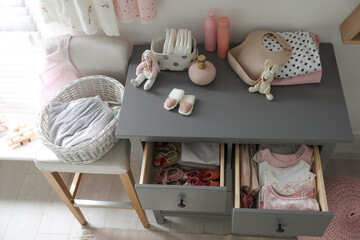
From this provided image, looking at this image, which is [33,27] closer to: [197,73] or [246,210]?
[197,73]

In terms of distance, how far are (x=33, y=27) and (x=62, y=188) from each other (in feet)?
2.38

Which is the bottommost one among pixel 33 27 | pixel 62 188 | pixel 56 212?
pixel 56 212

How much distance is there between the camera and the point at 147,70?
141cm

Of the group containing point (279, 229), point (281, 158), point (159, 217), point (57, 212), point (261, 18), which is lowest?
point (57, 212)

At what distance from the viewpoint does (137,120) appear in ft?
4.33

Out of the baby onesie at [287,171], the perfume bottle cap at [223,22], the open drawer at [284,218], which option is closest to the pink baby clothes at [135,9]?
the perfume bottle cap at [223,22]

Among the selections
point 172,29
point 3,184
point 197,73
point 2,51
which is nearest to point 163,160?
point 197,73

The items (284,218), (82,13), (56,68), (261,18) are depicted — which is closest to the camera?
(284,218)

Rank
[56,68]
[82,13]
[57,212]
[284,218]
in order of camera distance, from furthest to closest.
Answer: [57,212]
[56,68]
[82,13]
[284,218]

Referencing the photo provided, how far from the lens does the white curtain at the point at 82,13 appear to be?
134 centimetres

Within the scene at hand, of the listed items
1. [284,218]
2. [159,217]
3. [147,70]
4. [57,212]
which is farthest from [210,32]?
[57,212]

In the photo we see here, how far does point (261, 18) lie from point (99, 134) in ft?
2.60

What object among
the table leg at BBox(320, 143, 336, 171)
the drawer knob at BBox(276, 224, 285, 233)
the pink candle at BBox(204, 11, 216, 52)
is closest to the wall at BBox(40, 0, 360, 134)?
the pink candle at BBox(204, 11, 216, 52)

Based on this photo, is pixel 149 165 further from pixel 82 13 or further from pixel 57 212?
pixel 57 212
